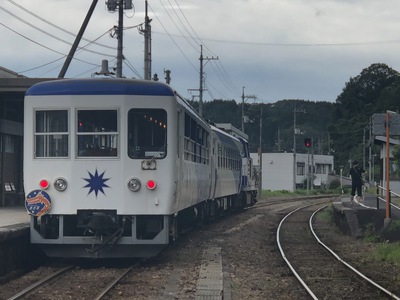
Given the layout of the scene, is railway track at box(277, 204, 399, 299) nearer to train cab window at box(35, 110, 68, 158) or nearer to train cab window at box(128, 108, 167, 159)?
train cab window at box(128, 108, 167, 159)

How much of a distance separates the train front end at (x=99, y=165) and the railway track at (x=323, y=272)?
253cm

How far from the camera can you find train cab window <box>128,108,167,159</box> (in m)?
11.5

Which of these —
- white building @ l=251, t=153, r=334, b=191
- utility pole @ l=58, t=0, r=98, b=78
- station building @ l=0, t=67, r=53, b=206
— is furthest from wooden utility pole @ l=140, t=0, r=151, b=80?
white building @ l=251, t=153, r=334, b=191

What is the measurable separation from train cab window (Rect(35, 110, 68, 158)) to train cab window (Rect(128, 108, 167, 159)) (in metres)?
1.10

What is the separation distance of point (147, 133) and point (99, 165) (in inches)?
36.8

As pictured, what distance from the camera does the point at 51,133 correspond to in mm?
11602

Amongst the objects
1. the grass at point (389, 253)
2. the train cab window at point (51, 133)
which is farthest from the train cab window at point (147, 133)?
the grass at point (389, 253)

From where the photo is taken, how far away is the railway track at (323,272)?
9.33 metres

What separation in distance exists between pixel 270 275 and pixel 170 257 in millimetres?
2554

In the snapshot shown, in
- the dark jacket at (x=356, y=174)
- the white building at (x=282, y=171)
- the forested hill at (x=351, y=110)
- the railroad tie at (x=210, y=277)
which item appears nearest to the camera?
the railroad tie at (x=210, y=277)

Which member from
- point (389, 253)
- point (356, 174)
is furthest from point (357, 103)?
point (389, 253)

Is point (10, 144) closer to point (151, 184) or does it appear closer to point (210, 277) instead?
point (151, 184)

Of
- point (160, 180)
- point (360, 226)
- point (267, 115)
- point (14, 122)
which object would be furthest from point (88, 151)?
point (267, 115)

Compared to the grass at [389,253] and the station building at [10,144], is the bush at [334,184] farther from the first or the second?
the grass at [389,253]
